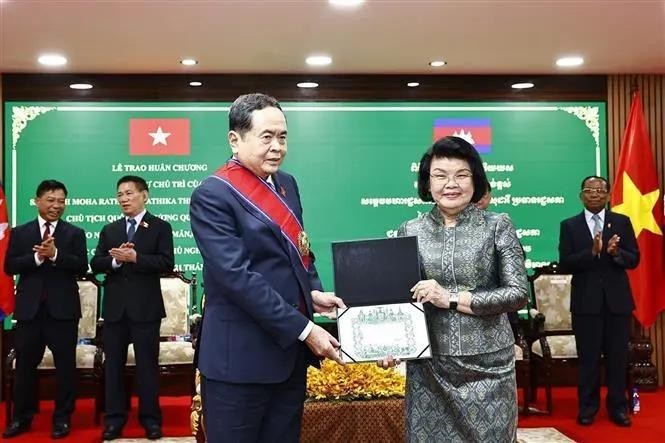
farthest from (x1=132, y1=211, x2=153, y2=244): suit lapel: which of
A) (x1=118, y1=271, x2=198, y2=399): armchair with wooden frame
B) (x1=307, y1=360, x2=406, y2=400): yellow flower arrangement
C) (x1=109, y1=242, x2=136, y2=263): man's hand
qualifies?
(x1=307, y1=360, x2=406, y2=400): yellow flower arrangement

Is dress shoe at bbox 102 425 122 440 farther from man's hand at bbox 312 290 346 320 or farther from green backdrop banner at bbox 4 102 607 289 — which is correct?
man's hand at bbox 312 290 346 320

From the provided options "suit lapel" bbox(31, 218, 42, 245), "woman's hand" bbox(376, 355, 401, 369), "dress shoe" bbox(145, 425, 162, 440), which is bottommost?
"dress shoe" bbox(145, 425, 162, 440)

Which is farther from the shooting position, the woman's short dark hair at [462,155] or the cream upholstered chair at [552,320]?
the cream upholstered chair at [552,320]

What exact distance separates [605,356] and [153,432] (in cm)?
299

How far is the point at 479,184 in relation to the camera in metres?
2.37

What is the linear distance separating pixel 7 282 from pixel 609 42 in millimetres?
4846

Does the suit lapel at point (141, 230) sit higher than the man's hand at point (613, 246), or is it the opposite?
the suit lapel at point (141, 230)

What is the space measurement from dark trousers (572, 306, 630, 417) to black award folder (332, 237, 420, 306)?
3.37 metres

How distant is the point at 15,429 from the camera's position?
5012mm

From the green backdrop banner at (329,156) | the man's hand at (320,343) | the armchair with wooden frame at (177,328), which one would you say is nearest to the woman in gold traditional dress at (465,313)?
the man's hand at (320,343)

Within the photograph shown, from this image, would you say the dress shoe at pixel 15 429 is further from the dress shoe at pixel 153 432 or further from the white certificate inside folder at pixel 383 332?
the white certificate inside folder at pixel 383 332

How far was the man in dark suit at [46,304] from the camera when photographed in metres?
4.98

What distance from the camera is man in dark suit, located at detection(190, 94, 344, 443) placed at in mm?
2062

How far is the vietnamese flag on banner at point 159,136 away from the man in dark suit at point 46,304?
157cm
